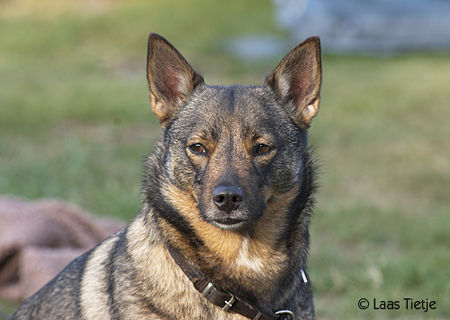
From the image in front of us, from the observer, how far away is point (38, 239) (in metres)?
5.20

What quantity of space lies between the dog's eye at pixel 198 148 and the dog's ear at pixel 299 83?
0.57 metres

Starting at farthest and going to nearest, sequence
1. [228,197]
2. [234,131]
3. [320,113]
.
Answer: [320,113], [234,131], [228,197]

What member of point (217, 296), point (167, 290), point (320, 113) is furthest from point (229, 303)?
point (320, 113)

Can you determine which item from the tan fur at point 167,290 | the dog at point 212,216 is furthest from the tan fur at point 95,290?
the tan fur at point 167,290

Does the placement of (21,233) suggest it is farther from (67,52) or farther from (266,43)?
(266,43)

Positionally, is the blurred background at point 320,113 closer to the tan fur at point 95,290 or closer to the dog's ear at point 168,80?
the tan fur at point 95,290

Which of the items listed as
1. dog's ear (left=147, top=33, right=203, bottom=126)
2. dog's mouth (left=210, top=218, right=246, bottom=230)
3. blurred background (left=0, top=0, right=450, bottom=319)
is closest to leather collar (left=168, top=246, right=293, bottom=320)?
dog's mouth (left=210, top=218, right=246, bottom=230)

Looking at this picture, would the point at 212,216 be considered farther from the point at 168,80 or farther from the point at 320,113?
the point at 320,113

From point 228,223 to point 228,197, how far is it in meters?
0.15

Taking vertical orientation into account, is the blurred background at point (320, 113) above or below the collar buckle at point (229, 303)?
above

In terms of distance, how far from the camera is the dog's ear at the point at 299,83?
11.7 feet

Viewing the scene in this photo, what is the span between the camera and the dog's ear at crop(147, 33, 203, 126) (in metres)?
3.49

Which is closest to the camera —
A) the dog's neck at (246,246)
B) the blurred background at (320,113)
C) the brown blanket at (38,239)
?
the dog's neck at (246,246)

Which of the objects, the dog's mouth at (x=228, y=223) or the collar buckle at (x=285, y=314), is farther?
the collar buckle at (x=285, y=314)
